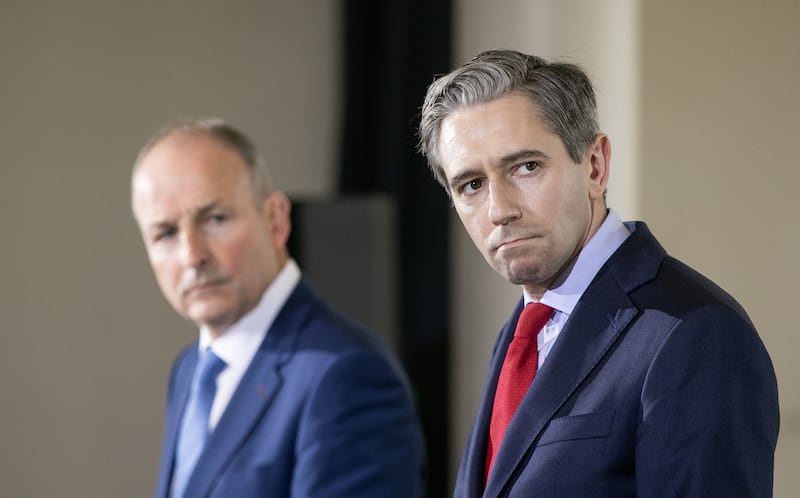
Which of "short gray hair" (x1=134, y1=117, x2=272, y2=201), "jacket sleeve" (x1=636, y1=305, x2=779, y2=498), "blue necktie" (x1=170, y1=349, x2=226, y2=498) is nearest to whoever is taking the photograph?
"jacket sleeve" (x1=636, y1=305, x2=779, y2=498)

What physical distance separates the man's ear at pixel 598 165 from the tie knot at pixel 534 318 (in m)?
0.14

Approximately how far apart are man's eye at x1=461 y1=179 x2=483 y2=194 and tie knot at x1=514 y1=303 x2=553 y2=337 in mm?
161

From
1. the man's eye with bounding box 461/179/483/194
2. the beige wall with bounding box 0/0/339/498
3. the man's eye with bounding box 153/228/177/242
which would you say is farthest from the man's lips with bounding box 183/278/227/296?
the beige wall with bounding box 0/0/339/498

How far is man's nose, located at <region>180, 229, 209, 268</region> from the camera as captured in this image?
1.88m

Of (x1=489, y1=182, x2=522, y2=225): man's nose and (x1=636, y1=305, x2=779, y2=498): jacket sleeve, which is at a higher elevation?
(x1=489, y1=182, x2=522, y2=225): man's nose

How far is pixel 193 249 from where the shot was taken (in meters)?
1.88

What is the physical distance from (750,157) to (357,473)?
0.81 meters

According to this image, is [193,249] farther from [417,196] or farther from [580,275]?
[417,196]

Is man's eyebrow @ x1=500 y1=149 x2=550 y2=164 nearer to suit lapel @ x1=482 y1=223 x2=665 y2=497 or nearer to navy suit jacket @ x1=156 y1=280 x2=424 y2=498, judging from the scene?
suit lapel @ x1=482 y1=223 x2=665 y2=497

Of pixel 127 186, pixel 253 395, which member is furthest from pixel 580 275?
pixel 127 186

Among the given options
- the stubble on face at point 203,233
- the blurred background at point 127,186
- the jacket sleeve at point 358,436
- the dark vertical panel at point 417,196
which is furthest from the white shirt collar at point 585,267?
the dark vertical panel at point 417,196

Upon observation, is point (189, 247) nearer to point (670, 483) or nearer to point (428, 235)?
point (670, 483)

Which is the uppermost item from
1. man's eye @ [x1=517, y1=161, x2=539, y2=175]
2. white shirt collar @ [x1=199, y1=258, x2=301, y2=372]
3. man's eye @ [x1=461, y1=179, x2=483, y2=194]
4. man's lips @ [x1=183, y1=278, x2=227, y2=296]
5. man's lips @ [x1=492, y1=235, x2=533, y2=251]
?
man's eye @ [x1=517, y1=161, x2=539, y2=175]

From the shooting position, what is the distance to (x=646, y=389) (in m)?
1.00
